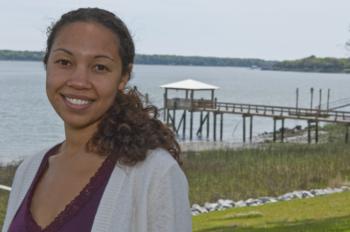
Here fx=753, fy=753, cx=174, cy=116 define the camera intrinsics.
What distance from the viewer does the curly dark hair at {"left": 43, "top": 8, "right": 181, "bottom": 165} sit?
215cm

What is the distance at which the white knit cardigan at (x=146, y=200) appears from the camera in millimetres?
2006

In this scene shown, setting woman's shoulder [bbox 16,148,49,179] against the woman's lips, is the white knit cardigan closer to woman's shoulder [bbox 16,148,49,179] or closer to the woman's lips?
the woman's lips

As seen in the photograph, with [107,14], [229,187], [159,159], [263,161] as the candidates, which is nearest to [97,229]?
[159,159]

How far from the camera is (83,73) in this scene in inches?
84.1

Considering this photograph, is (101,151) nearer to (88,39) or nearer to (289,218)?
(88,39)

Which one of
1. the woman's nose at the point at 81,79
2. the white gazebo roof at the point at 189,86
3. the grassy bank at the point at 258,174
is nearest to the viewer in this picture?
the woman's nose at the point at 81,79

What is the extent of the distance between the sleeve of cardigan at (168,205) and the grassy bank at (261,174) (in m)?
16.3


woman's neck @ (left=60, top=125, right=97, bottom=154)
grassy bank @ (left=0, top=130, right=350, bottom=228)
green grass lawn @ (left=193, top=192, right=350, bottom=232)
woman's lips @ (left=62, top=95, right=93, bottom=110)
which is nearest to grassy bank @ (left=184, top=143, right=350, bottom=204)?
grassy bank @ (left=0, top=130, right=350, bottom=228)

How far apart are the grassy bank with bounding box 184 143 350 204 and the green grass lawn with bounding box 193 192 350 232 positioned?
5.02 meters

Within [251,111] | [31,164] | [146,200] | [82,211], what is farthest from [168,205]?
[251,111]

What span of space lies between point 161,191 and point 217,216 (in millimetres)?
11184

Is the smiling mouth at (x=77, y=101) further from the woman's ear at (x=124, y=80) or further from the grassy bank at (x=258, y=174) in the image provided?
the grassy bank at (x=258, y=174)

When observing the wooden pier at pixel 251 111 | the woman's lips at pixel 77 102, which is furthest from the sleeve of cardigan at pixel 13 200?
the wooden pier at pixel 251 111

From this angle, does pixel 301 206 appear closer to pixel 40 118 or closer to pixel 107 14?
pixel 107 14
